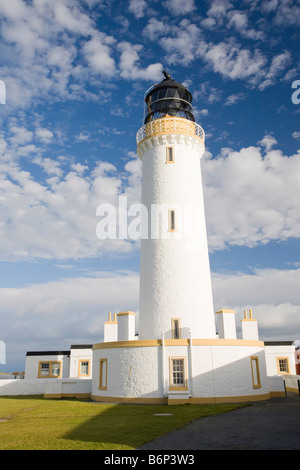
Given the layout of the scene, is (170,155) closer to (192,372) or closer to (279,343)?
(192,372)

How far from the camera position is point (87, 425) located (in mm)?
12516

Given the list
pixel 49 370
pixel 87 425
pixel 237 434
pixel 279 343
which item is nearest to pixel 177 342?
pixel 87 425

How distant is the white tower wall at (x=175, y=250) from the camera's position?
72.3ft

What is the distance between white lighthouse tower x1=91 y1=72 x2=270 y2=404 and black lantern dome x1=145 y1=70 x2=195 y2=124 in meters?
0.07

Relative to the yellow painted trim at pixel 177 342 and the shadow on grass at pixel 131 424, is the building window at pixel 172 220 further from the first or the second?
the shadow on grass at pixel 131 424

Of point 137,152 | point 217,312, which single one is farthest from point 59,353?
point 137,152

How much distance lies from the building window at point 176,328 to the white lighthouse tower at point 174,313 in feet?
0.18

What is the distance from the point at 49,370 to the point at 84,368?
3.34 m

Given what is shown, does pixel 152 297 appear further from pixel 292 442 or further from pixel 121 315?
pixel 292 442

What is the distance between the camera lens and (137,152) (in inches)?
1059

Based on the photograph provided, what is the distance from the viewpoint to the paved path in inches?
355

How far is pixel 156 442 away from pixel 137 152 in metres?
20.6
